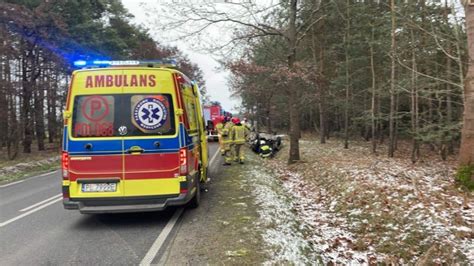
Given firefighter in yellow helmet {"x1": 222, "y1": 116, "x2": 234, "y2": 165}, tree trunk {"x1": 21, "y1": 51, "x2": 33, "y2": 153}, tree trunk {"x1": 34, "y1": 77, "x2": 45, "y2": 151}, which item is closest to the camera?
firefighter in yellow helmet {"x1": 222, "y1": 116, "x2": 234, "y2": 165}

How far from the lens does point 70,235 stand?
21.5ft

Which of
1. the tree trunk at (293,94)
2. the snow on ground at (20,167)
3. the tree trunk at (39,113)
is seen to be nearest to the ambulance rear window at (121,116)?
the tree trunk at (293,94)

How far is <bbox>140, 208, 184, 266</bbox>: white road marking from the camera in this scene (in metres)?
5.24

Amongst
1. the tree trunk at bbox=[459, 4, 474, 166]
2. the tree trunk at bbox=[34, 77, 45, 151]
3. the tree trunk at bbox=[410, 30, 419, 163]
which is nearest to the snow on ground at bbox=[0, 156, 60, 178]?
the tree trunk at bbox=[34, 77, 45, 151]

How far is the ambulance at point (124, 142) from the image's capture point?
21.9 feet

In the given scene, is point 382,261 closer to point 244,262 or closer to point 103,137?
point 244,262

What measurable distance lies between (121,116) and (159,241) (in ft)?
7.47

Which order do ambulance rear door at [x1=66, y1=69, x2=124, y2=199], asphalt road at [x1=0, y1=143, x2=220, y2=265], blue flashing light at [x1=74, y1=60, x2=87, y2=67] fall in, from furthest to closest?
blue flashing light at [x1=74, y1=60, x2=87, y2=67] → ambulance rear door at [x1=66, y1=69, x2=124, y2=199] → asphalt road at [x1=0, y1=143, x2=220, y2=265]

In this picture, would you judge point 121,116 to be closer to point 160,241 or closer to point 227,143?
point 160,241

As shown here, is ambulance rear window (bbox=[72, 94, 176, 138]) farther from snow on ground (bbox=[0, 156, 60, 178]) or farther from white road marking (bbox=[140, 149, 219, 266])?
snow on ground (bbox=[0, 156, 60, 178])

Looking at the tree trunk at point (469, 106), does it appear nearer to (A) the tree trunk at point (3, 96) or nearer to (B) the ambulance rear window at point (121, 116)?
(B) the ambulance rear window at point (121, 116)

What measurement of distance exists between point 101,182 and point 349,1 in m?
16.7

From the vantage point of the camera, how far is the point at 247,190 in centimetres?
977

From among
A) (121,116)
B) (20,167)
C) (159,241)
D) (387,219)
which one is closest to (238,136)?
(387,219)
